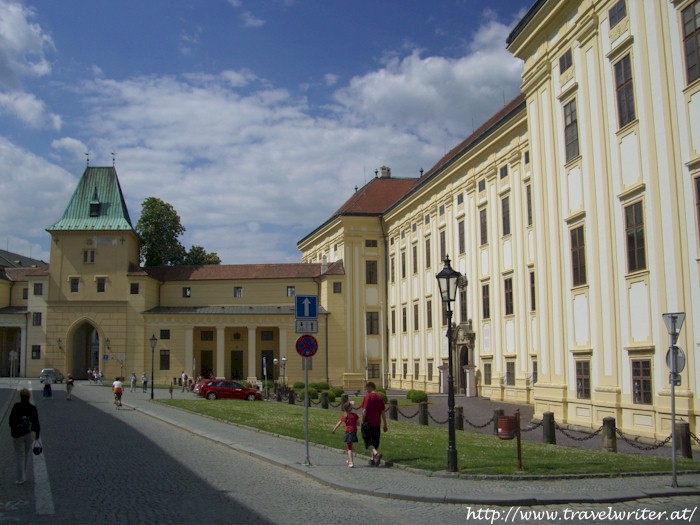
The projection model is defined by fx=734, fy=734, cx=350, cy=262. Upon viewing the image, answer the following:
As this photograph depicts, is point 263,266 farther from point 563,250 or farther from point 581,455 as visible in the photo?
point 581,455

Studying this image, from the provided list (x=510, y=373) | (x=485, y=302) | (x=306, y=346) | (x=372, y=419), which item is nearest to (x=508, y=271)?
(x=485, y=302)

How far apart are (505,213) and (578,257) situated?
14743 millimetres

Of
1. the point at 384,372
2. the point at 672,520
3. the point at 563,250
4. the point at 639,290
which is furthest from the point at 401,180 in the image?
the point at 672,520

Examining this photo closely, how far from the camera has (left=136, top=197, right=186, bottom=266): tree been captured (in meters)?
77.8

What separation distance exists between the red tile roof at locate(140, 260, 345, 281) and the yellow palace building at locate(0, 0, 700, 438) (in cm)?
21

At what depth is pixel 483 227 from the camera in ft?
133

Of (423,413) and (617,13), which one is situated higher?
(617,13)

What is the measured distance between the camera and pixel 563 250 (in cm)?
2422

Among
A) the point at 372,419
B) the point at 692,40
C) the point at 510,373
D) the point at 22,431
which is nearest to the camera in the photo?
the point at 22,431

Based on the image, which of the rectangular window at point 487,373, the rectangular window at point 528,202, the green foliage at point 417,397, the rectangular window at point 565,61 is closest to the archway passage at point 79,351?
the green foliage at point 417,397

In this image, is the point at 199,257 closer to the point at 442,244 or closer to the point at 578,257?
the point at 442,244

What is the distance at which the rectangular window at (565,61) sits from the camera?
23844 millimetres

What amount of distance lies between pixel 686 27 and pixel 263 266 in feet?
170

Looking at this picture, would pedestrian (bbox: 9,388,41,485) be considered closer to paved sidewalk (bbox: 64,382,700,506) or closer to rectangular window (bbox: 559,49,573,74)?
paved sidewalk (bbox: 64,382,700,506)
